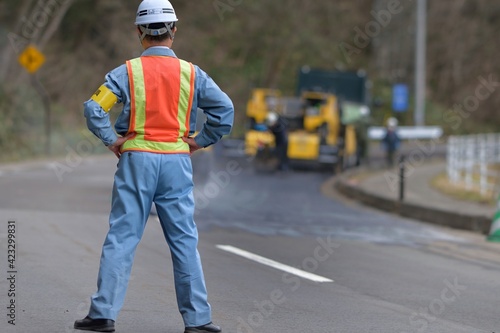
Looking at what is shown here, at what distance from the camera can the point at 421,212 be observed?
58.9 feet

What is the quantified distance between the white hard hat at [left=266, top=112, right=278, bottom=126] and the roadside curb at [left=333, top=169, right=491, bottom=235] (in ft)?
22.5

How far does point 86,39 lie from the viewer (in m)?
44.3

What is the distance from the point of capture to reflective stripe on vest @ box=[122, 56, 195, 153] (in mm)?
6164

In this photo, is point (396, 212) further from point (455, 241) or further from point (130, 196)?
point (130, 196)

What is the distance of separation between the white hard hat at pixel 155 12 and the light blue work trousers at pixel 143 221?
0.77 m

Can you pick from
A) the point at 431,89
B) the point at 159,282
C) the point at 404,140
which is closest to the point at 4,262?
the point at 159,282

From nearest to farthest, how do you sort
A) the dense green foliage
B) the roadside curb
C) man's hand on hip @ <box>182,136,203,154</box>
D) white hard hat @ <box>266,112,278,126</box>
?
1. man's hand on hip @ <box>182,136,203,154</box>
2. the roadside curb
3. white hard hat @ <box>266,112,278,126</box>
4. the dense green foliage

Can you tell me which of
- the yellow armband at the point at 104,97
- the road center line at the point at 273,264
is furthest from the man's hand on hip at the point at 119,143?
the road center line at the point at 273,264

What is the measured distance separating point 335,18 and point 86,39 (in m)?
16.2

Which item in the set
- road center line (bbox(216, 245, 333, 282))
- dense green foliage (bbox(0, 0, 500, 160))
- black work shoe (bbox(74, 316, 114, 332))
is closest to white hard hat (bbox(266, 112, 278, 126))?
dense green foliage (bbox(0, 0, 500, 160))

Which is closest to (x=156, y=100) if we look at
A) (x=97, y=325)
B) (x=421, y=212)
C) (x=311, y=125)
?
(x=97, y=325)

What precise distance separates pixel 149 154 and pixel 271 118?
971 inches

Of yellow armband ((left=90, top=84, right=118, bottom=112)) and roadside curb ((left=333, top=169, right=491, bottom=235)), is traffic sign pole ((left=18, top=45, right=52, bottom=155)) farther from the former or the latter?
yellow armband ((left=90, top=84, right=118, bottom=112))

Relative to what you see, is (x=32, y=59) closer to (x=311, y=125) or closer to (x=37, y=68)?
(x=37, y=68)
